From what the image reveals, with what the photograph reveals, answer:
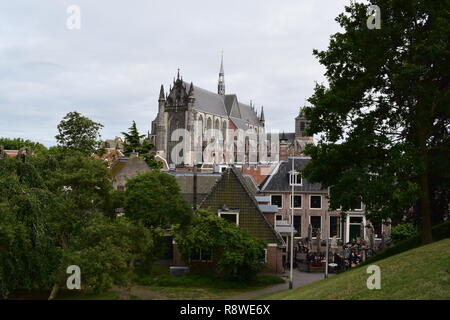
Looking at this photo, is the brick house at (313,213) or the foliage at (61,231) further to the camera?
the brick house at (313,213)

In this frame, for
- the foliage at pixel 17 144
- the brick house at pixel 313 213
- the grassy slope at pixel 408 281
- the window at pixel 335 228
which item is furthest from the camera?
the foliage at pixel 17 144

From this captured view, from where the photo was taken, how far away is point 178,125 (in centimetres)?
14475

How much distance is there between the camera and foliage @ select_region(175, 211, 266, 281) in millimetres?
30703

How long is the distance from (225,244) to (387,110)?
47.9ft

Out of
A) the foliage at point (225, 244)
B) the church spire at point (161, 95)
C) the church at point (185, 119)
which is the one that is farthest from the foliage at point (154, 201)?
the church spire at point (161, 95)

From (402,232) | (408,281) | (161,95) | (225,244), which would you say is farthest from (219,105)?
(408,281)

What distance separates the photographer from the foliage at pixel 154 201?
27859mm

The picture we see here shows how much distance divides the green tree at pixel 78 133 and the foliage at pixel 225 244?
2867cm

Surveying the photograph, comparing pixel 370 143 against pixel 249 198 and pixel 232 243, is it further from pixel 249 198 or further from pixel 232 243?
pixel 249 198

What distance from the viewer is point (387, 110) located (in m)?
21.9

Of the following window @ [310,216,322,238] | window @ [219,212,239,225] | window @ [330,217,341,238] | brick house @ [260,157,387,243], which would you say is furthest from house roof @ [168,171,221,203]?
window @ [330,217,341,238]
